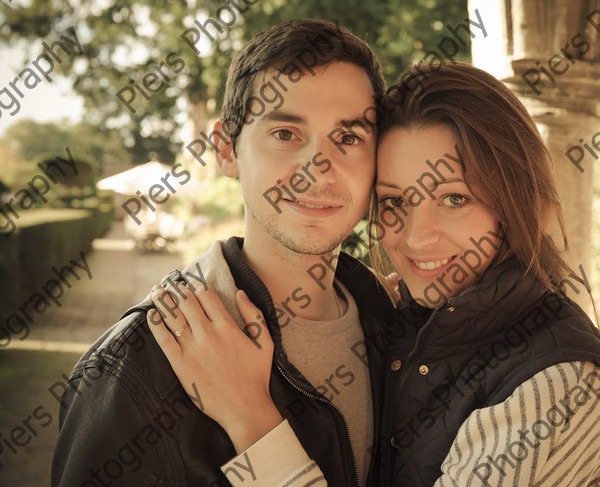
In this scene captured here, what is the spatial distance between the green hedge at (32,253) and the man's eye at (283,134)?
275 inches

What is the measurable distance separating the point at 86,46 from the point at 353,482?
10.1 meters

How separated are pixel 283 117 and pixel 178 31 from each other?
849cm

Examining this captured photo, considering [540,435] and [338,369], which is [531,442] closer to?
[540,435]

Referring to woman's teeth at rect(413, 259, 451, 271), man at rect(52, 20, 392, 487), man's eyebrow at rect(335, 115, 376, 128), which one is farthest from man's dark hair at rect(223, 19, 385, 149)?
woman's teeth at rect(413, 259, 451, 271)

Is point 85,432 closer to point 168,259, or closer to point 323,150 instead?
point 323,150

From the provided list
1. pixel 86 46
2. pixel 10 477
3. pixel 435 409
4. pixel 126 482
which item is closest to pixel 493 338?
pixel 435 409

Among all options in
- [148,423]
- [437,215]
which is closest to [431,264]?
[437,215]

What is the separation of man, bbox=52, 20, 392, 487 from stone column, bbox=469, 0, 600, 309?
2.24ft

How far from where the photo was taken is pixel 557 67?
99.1 inches

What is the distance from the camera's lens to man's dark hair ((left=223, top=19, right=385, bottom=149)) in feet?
6.70

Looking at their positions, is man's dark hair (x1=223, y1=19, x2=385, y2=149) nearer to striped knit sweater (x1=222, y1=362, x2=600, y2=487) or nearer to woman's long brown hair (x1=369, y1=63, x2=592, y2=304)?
woman's long brown hair (x1=369, y1=63, x2=592, y2=304)

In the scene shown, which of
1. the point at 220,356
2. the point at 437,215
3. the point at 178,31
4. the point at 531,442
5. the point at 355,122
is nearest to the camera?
the point at 531,442

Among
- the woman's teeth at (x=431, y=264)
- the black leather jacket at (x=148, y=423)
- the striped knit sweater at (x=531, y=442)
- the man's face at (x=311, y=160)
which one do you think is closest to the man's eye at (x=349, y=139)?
the man's face at (x=311, y=160)

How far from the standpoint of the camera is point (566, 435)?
5.00ft
